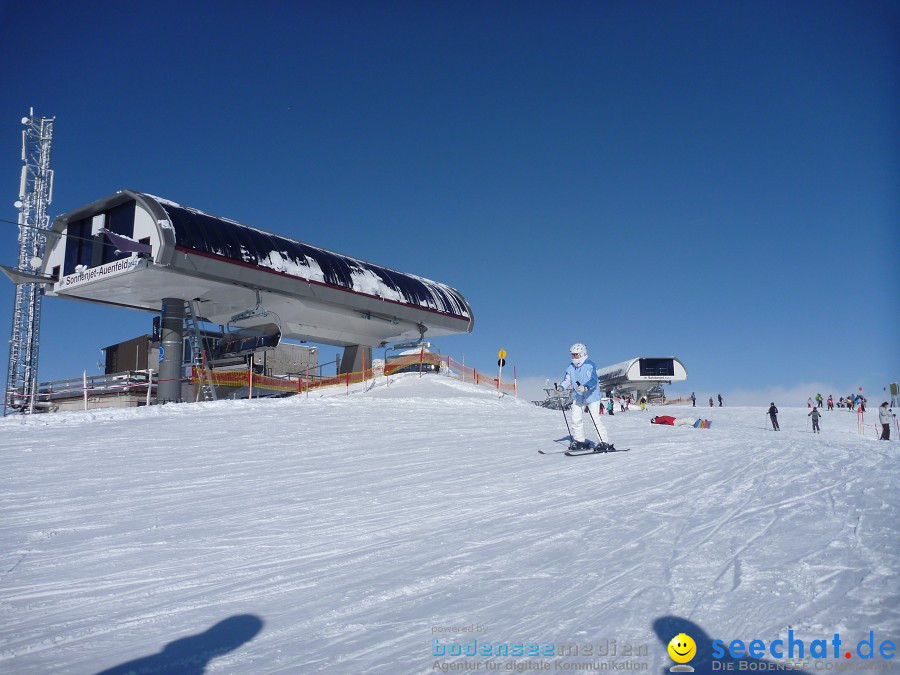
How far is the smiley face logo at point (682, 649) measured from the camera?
305cm

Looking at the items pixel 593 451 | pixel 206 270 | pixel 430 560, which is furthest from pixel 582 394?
pixel 206 270

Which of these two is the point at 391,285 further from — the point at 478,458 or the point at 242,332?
the point at 478,458

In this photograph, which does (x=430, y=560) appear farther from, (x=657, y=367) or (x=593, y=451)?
(x=657, y=367)

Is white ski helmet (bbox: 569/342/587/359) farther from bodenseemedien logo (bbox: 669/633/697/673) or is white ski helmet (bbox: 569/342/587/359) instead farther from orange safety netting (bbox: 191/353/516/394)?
orange safety netting (bbox: 191/353/516/394)

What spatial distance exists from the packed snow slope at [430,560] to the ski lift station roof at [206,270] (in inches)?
533

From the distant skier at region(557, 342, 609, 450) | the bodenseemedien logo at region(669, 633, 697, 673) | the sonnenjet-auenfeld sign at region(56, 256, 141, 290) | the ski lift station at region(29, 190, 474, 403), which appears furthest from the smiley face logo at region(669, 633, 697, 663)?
the sonnenjet-auenfeld sign at region(56, 256, 141, 290)

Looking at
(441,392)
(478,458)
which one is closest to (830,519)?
(478,458)

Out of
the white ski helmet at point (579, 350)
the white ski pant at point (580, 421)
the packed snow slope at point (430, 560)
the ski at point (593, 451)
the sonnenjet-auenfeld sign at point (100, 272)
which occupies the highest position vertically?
the sonnenjet-auenfeld sign at point (100, 272)

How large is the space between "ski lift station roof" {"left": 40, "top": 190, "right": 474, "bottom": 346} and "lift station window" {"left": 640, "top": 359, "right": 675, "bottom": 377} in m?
29.2

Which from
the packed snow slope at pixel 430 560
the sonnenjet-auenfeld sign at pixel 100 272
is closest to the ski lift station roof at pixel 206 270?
the sonnenjet-auenfeld sign at pixel 100 272

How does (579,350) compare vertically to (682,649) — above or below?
above

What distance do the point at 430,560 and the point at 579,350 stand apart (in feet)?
21.1

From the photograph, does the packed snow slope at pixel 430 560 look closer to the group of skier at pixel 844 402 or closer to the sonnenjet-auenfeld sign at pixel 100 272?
the sonnenjet-auenfeld sign at pixel 100 272

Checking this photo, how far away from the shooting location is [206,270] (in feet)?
72.6
